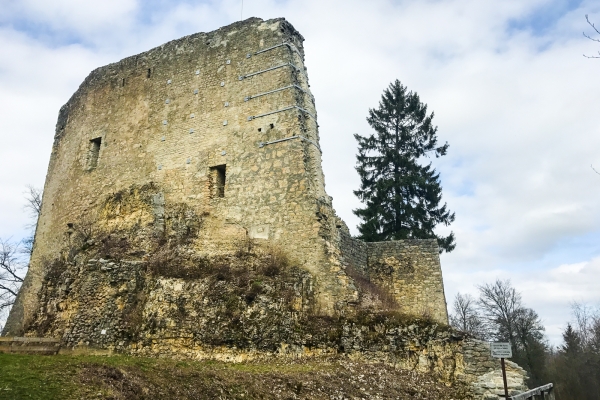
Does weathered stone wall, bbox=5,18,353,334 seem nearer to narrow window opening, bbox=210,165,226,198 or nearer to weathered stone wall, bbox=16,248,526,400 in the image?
narrow window opening, bbox=210,165,226,198

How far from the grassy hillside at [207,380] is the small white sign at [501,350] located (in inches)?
51.6

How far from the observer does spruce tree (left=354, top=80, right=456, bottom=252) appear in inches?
942

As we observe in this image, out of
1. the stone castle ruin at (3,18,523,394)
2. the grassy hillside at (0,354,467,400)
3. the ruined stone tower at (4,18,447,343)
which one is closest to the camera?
the grassy hillside at (0,354,467,400)

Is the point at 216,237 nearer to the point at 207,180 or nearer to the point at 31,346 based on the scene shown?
the point at 207,180

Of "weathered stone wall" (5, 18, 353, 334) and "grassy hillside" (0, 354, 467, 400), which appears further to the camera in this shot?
"weathered stone wall" (5, 18, 353, 334)

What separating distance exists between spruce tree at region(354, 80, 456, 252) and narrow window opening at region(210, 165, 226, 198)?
11.0 metres

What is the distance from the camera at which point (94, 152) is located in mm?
18891

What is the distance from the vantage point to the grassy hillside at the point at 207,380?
652 centimetres

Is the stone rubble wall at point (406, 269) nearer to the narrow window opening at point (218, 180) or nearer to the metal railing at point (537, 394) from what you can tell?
the metal railing at point (537, 394)

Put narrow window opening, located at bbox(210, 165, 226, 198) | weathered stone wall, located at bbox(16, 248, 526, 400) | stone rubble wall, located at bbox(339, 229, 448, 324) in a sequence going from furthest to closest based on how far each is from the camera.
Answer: stone rubble wall, located at bbox(339, 229, 448, 324) < narrow window opening, located at bbox(210, 165, 226, 198) < weathered stone wall, located at bbox(16, 248, 526, 400)

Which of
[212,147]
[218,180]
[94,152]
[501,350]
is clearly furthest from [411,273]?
[94,152]

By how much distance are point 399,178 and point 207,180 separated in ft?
41.7

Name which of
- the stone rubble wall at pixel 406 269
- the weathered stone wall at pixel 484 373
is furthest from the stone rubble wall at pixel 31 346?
the weathered stone wall at pixel 484 373

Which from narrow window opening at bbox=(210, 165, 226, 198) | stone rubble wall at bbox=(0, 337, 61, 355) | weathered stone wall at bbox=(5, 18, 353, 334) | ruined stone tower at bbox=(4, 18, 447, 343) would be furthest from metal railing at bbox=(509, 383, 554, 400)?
stone rubble wall at bbox=(0, 337, 61, 355)
